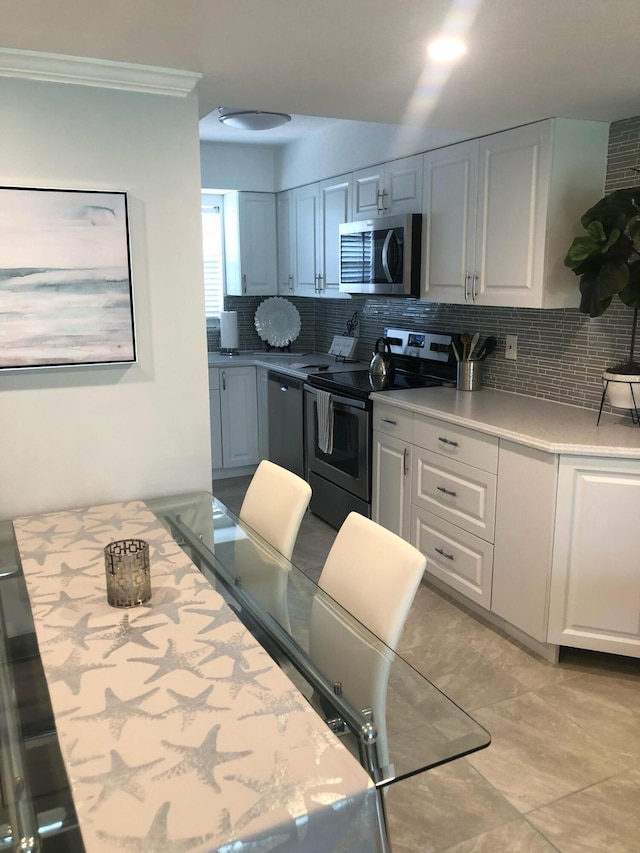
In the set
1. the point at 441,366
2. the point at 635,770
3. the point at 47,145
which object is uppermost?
the point at 47,145

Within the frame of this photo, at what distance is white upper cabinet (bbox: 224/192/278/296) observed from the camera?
5.27 metres

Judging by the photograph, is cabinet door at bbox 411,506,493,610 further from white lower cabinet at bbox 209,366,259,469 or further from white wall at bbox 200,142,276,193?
white wall at bbox 200,142,276,193

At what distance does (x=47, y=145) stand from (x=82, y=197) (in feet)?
0.63

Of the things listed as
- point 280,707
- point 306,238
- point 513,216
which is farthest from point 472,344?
point 280,707

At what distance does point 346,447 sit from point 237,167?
2450 mm

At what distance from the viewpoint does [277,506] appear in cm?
228

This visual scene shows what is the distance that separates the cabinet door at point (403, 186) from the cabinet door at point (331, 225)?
1.42 feet

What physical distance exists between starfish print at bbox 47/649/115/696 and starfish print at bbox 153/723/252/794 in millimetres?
270

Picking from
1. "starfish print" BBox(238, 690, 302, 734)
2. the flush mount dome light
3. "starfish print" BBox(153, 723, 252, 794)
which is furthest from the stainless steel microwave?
"starfish print" BBox(153, 723, 252, 794)

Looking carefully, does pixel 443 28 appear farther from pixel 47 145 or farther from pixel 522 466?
pixel 522 466

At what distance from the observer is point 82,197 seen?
2262 millimetres

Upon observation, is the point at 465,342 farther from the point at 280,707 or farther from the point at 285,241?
the point at 280,707

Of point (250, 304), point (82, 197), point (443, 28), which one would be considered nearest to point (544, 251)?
point (443, 28)

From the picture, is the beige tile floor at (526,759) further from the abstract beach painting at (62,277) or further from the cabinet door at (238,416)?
the cabinet door at (238,416)
